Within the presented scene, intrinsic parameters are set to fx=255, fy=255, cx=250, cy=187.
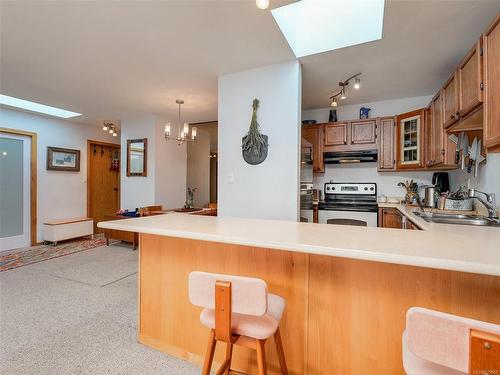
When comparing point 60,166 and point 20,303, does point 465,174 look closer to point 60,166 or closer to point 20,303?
point 20,303

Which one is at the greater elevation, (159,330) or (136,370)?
(159,330)

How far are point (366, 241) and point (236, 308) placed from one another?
2.04 feet

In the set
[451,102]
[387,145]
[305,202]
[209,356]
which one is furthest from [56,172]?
[451,102]

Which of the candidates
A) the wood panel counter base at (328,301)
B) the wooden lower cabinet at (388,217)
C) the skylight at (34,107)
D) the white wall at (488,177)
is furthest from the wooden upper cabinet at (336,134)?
the skylight at (34,107)

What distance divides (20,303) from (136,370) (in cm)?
176

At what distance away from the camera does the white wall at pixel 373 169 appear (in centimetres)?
383

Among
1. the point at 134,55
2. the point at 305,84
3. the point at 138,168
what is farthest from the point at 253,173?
the point at 138,168

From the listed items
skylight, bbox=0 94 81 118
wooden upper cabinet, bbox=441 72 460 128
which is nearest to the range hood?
wooden upper cabinet, bbox=441 72 460 128

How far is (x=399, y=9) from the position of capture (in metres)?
1.85

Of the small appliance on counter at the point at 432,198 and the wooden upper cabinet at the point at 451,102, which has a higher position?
the wooden upper cabinet at the point at 451,102

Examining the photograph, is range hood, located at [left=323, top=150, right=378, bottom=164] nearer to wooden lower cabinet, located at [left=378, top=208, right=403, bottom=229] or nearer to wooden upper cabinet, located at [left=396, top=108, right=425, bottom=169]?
wooden upper cabinet, located at [left=396, top=108, right=425, bottom=169]

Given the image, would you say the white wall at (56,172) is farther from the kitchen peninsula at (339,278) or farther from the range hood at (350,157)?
the range hood at (350,157)

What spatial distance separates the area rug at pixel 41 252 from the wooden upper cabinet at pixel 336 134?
4.50 meters

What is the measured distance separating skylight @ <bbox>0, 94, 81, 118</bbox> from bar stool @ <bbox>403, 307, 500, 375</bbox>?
543cm
